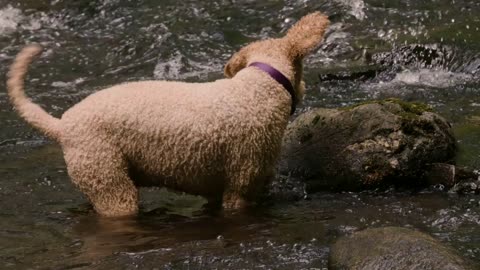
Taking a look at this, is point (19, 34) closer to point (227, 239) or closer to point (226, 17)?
point (226, 17)

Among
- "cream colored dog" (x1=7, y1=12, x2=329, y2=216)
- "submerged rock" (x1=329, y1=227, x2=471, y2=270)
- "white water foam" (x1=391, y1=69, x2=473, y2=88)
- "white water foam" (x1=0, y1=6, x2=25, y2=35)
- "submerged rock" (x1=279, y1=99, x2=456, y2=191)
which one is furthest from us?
"white water foam" (x1=0, y1=6, x2=25, y2=35)

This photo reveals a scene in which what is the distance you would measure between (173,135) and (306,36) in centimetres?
126

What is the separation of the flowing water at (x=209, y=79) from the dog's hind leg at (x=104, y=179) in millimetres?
125

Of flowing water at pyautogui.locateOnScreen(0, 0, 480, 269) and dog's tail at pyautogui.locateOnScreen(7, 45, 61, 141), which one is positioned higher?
dog's tail at pyautogui.locateOnScreen(7, 45, 61, 141)

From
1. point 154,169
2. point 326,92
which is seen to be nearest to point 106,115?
point 154,169

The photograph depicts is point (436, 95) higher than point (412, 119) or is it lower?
lower

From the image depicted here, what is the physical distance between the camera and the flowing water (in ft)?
15.3

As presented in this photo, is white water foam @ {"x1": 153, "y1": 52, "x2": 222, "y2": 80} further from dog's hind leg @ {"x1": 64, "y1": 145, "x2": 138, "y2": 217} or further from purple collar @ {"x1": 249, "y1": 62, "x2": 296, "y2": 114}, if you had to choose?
dog's hind leg @ {"x1": 64, "y1": 145, "x2": 138, "y2": 217}

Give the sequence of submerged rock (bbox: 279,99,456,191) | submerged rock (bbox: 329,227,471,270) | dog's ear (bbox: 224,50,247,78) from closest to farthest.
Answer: submerged rock (bbox: 329,227,471,270), dog's ear (bbox: 224,50,247,78), submerged rock (bbox: 279,99,456,191)

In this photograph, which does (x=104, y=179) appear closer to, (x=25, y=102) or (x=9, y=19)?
(x=25, y=102)

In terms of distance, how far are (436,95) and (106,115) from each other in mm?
4622

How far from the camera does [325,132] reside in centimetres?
589

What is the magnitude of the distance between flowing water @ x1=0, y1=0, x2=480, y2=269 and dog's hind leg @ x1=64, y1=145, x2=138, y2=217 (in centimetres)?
13

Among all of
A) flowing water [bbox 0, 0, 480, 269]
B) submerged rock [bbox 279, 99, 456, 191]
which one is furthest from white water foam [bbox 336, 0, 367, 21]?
submerged rock [bbox 279, 99, 456, 191]
